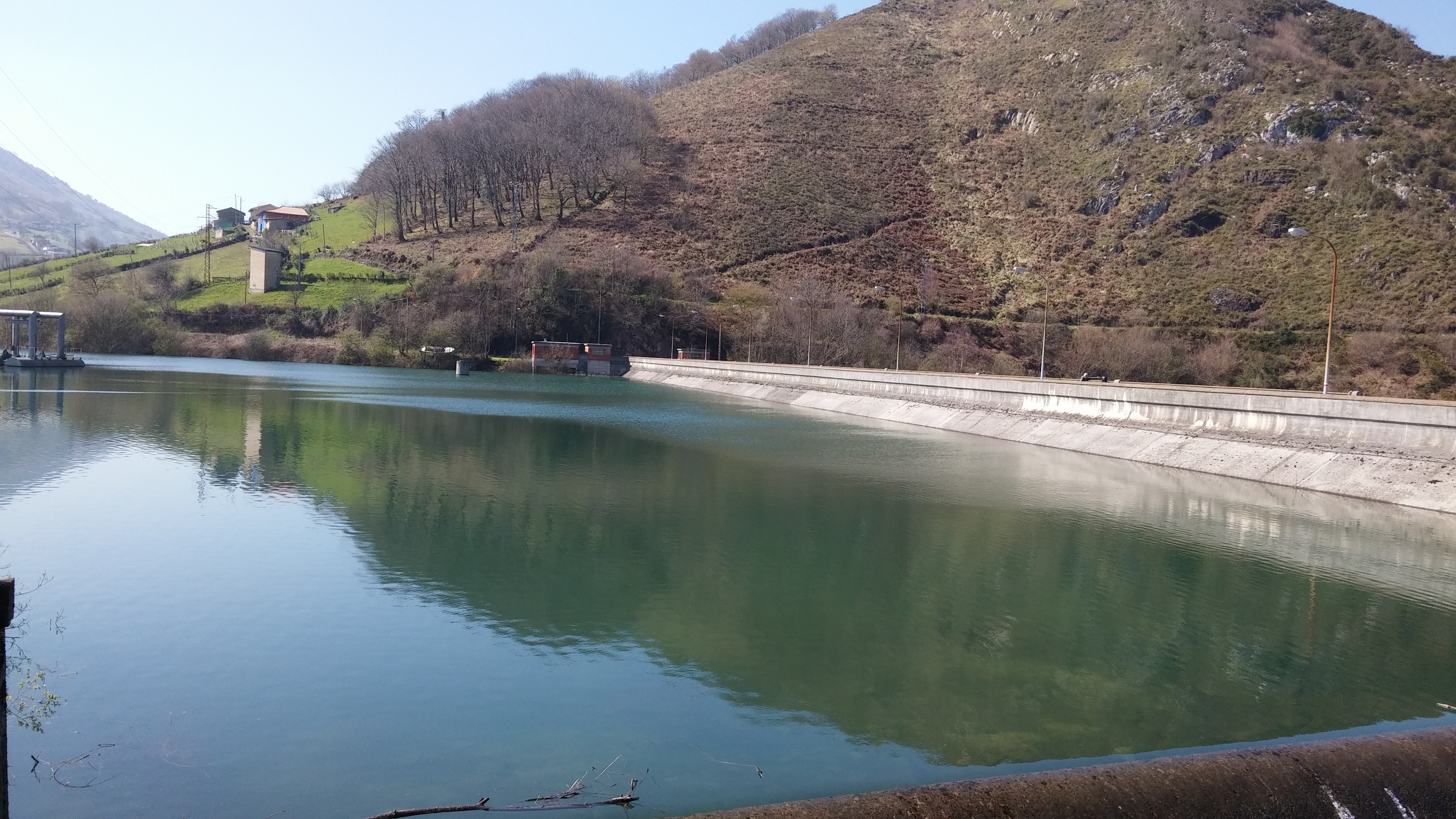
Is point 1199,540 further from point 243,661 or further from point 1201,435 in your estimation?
point 243,661

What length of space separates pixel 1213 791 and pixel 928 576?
9057mm

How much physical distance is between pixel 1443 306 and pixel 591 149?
9063 centimetres

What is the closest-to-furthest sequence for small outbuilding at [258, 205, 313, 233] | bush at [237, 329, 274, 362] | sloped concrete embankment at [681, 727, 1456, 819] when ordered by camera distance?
sloped concrete embankment at [681, 727, 1456, 819]
bush at [237, 329, 274, 362]
small outbuilding at [258, 205, 313, 233]

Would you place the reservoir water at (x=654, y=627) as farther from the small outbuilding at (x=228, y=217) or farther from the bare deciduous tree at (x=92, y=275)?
the small outbuilding at (x=228, y=217)

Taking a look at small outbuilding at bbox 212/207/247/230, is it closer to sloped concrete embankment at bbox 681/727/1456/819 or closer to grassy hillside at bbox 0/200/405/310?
grassy hillside at bbox 0/200/405/310

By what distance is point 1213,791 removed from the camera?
20.4 ft

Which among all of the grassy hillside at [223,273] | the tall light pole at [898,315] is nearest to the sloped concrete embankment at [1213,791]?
the tall light pole at [898,315]

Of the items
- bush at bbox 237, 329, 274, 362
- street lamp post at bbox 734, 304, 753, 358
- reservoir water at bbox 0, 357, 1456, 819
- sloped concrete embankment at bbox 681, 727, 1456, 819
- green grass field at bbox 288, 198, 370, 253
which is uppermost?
green grass field at bbox 288, 198, 370, 253

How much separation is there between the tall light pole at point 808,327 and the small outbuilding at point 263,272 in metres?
55.8

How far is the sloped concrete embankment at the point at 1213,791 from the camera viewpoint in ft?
18.6

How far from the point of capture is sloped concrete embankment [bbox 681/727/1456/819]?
5.67 metres

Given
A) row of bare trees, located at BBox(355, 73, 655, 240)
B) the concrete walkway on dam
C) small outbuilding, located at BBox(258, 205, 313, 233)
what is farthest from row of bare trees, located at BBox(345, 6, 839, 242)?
the concrete walkway on dam

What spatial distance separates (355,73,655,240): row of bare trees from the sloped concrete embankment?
11529 cm

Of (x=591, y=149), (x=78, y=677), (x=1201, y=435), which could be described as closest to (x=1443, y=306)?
(x=1201, y=435)
